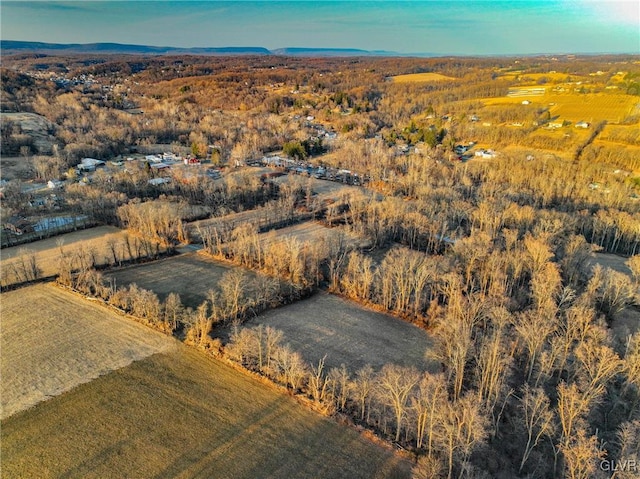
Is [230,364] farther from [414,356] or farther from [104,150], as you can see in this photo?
[104,150]

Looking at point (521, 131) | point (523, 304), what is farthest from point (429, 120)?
Answer: point (523, 304)

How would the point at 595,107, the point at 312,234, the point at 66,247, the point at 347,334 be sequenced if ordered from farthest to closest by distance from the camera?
the point at 595,107, the point at 312,234, the point at 66,247, the point at 347,334

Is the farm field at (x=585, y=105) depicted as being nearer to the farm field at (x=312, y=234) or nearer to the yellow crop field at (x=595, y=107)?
the yellow crop field at (x=595, y=107)

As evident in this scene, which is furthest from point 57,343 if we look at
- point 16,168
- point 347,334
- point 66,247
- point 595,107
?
point 595,107

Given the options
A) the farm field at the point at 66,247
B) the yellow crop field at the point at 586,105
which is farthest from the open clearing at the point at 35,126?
the yellow crop field at the point at 586,105

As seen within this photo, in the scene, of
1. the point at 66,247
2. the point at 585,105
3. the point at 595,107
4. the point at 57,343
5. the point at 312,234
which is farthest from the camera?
the point at 585,105

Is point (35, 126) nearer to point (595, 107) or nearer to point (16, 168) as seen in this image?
point (16, 168)

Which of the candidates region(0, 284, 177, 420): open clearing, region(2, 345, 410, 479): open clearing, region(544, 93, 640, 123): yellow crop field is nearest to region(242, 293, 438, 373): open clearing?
region(2, 345, 410, 479): open clearing
